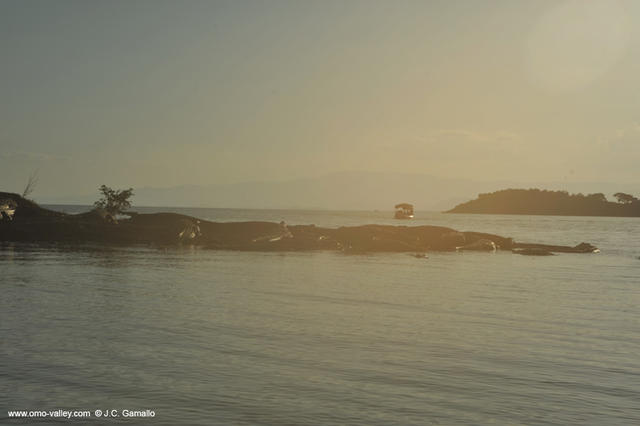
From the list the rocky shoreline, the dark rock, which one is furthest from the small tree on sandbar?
the dark rock

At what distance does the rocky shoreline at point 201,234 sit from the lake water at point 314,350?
23.9 metres

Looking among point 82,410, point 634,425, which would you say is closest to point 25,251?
point 82,410

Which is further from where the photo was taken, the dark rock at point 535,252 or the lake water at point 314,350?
the dark rock at point 535,252

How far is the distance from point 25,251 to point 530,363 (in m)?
38.7

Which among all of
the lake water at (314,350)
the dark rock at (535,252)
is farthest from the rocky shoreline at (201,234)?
the lake water at (314,350)

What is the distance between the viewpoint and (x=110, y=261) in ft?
124

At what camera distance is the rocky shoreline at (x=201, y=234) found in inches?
2141

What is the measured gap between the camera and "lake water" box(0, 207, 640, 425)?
1080cm

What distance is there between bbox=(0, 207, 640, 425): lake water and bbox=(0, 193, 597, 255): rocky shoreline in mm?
23942

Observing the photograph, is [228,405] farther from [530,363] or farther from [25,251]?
[25,251]

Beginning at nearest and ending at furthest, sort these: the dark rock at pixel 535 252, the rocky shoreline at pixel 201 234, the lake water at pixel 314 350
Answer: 1. the lake water at pixel 314 350
2. the rocky shoreline at pixel 201 234
3. the dark rock at pixel 535 252

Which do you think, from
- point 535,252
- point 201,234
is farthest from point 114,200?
point 535,252

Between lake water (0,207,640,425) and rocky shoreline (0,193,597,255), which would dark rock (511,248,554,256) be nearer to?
rocky shoreline (0,193,597,255)

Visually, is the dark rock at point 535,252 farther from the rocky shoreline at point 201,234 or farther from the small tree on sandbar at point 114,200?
the small tree on sandbar at point 114,200
